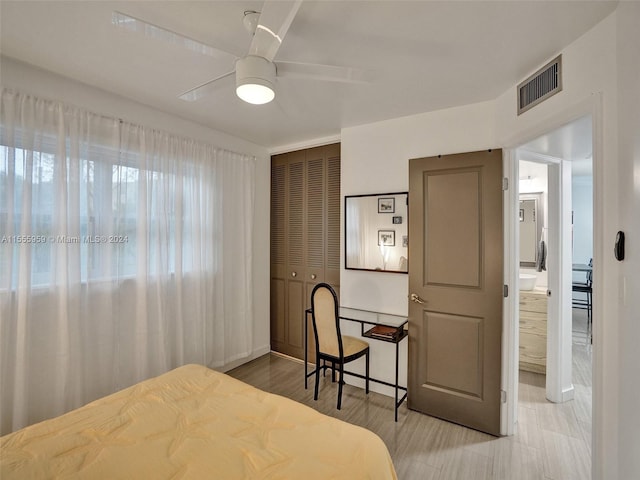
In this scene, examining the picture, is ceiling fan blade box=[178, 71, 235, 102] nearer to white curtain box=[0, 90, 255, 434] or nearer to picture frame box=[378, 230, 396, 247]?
white curtain box=[0, 90, 255, 434]

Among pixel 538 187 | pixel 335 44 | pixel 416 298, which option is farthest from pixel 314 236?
pixel 538 187

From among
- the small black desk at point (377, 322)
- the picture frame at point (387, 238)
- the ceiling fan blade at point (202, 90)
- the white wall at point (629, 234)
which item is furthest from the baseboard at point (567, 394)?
the ceiling fan blade at point (202, 90)

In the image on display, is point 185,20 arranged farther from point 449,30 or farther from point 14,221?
point 14,221

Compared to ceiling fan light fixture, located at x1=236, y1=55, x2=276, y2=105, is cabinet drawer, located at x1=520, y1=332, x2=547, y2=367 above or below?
below

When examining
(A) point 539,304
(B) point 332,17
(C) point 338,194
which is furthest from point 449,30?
(A) point 539,304

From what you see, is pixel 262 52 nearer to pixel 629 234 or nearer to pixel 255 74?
pixel 255 74

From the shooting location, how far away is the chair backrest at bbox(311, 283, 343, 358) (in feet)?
8.46

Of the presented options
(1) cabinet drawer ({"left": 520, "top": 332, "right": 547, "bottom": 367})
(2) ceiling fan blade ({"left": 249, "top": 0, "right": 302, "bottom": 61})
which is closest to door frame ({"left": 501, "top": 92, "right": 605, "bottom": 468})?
(1) cabinet drawer ({"left": 520, "top": 332, "right": 547, "bottom": 367})

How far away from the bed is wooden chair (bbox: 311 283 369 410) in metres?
1.01

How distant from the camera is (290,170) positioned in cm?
376

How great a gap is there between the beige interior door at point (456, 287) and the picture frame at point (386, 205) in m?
0.21

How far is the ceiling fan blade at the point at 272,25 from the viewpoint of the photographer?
1075mm

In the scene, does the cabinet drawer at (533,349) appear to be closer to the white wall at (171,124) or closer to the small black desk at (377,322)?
the small black desk at (377,322)

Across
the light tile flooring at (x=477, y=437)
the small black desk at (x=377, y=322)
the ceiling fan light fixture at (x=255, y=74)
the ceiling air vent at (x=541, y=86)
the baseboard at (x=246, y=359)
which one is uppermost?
the ceiling air vent at (x=541, y=86)
